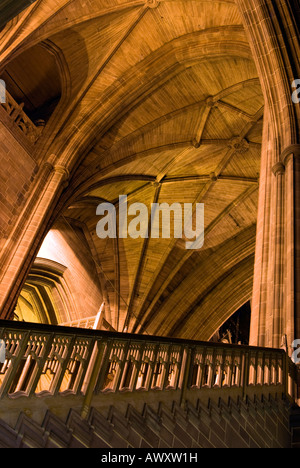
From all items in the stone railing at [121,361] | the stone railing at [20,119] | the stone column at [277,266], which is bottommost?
the stone railing at [121,361]

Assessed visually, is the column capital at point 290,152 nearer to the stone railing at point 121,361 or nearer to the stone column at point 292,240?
the stone column at point 292,240

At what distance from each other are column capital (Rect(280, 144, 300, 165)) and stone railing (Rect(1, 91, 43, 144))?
20.0 ft

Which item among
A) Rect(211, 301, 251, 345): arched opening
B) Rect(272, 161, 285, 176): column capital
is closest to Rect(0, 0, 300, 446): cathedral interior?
Rect(272, 161, 285, 176): column capital

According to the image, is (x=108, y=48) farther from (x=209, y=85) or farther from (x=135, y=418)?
(x=135, y=418)

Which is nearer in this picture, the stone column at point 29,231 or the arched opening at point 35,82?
the stone column at point 29,231

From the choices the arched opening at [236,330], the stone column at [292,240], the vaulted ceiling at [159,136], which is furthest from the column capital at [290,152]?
the arched opening at [236,330]

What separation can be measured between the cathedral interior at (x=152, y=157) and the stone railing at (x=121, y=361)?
0.27m

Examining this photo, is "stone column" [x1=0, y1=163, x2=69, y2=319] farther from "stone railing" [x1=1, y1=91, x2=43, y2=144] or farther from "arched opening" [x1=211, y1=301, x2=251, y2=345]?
"arched opening" [x1=211, y1=301, x2=251, y2=345]

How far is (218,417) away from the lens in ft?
12.1

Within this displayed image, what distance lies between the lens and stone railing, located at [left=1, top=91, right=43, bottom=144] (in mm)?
9797

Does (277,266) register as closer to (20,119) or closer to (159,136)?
(20,119)

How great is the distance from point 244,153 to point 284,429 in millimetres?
10962

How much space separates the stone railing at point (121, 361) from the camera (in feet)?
9.64

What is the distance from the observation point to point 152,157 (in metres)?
13.6
